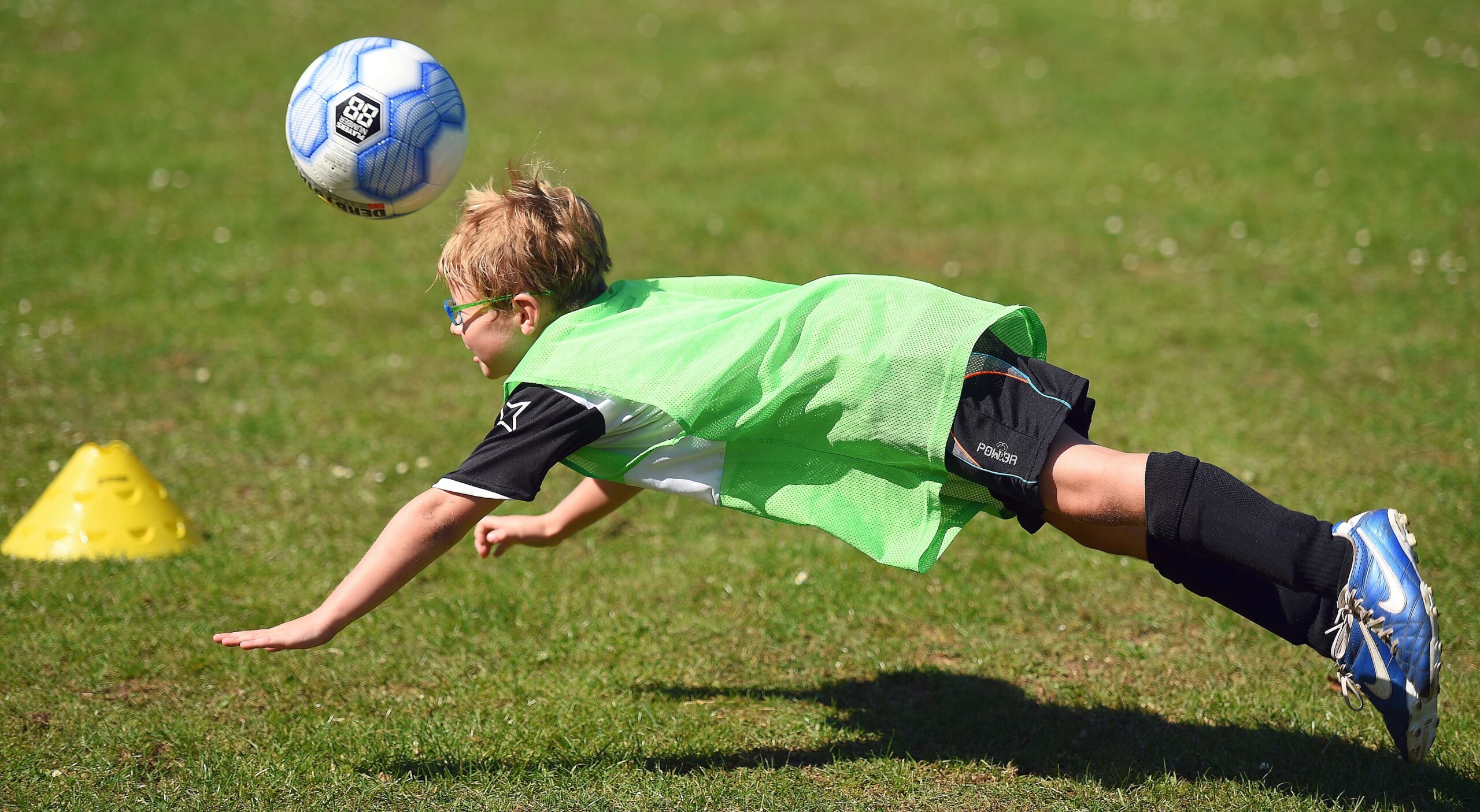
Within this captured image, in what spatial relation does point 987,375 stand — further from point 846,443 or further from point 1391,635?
point 1391,635

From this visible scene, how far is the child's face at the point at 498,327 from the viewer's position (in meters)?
3.29

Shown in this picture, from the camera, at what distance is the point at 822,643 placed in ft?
14.0

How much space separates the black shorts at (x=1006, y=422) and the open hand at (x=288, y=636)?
165cm

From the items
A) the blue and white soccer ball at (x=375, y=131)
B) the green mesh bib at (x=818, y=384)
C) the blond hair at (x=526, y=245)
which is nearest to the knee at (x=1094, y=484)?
the green mesh bib at (x=818, y=384)

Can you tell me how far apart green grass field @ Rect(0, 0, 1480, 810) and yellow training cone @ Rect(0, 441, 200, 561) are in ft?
0.65

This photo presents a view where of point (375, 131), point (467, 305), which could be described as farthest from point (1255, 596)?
point (375, 131)

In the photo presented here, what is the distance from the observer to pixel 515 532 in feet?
12.5

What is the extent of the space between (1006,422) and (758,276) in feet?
16.9

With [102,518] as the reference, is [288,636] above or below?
above

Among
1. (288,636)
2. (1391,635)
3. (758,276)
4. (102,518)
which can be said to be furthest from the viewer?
(758,276)

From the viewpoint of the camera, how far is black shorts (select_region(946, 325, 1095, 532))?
3.03m

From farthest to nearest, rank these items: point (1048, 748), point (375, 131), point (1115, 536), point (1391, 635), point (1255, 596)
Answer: point (375, 131) → point (1048, 748) → point (1115, 536) → point (1255, 596) → point (1391, 635)

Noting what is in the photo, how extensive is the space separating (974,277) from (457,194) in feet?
14.9

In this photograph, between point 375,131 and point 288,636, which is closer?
point 288,636
